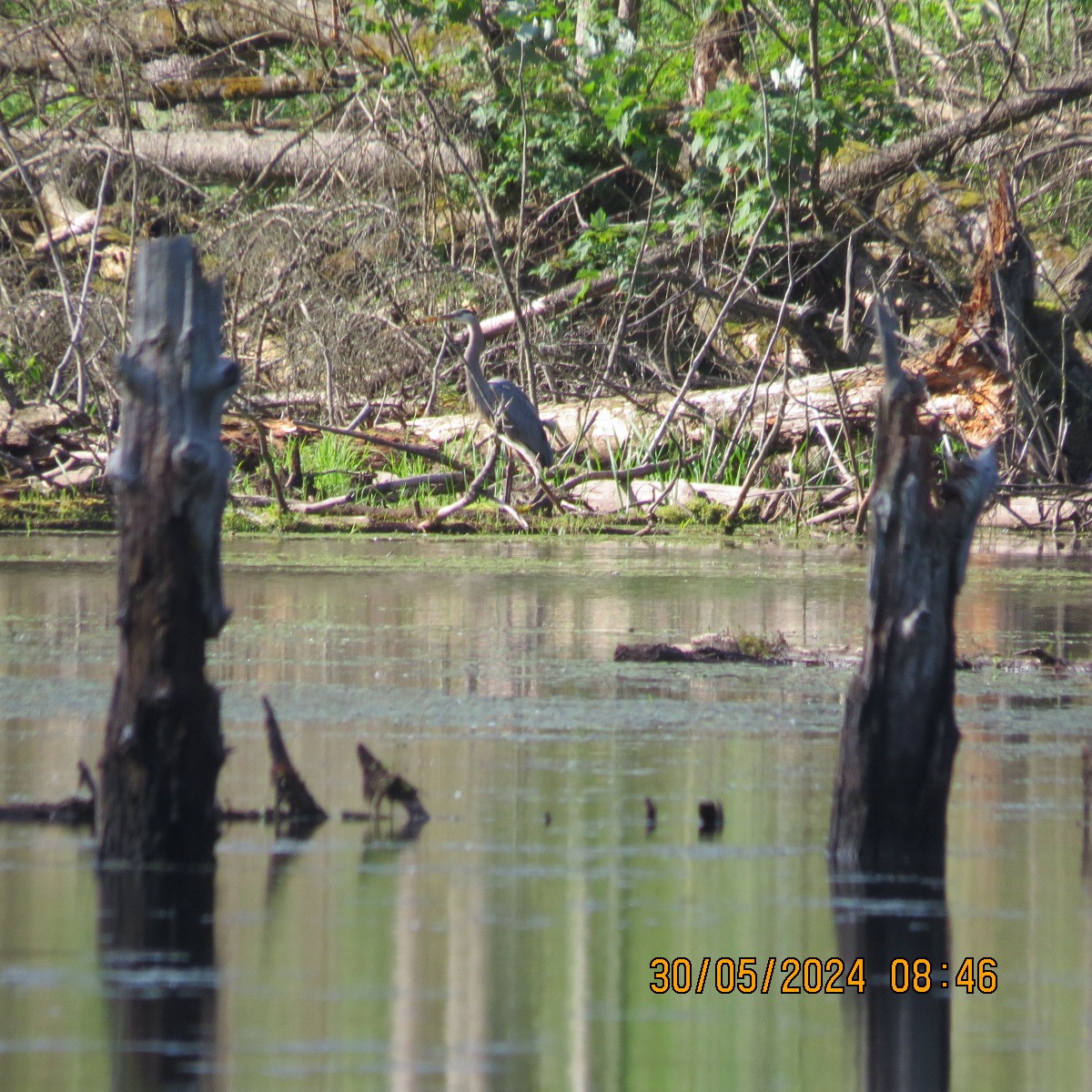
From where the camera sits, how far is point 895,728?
14.7 ft

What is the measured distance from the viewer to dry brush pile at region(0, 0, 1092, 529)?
15844 millimetres

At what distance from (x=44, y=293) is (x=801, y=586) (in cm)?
805

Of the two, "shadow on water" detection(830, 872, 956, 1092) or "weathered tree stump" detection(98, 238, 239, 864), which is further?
"weathered tree stump" detection(98, 238, 239, 864)

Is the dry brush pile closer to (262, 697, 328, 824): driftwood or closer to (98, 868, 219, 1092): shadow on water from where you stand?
(262, 697, 328, 824): driftwood

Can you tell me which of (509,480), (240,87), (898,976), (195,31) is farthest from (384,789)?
(195,31)

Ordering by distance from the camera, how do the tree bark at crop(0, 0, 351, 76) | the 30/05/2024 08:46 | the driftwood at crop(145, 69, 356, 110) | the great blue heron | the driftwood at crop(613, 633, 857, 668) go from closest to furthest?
the 30/05/2024 08:46, the driftwood at crop(613, 633, 857, 668), the great blue heron, the tree bark at crop(0, 0, 351, 76), the driftwood at crop(145, 69, 356, 110)

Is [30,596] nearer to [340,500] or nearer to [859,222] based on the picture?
[340,500]

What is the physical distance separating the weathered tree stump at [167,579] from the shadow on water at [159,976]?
161 mm

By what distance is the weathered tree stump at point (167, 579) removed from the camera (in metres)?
4.40

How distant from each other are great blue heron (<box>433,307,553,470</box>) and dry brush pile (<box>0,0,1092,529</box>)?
378mm

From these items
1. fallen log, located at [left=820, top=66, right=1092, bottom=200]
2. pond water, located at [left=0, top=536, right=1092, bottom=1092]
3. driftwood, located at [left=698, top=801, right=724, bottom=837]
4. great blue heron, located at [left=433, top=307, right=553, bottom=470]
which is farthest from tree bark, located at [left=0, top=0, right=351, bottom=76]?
driftwood, located at [left=698, top=801, right=724, bottom=837]

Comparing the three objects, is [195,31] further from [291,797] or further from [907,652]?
[907,652]

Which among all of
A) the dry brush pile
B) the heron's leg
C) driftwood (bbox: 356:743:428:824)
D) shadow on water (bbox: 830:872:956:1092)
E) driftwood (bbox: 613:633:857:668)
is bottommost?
shadow on water (bbox: 830:872:956:1092)

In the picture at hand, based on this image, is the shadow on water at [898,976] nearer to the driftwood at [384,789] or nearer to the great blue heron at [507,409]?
the driftwood at [384,789]
